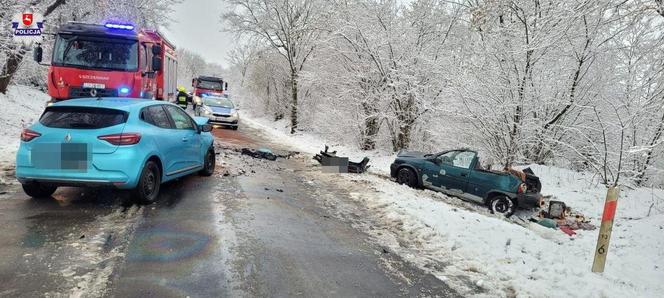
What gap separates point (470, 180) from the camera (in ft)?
33.0

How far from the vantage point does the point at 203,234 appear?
5266 mm

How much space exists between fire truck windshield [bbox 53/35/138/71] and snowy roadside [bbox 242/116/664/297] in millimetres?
6080

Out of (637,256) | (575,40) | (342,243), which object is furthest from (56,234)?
(575,40)

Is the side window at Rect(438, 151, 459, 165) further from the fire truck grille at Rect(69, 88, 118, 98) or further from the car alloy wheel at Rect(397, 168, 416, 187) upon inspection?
the fire truck grille at Rect(69, 88, 118, 98)

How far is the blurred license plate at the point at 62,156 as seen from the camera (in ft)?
18.9

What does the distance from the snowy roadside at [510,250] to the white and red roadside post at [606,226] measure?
0.14 m

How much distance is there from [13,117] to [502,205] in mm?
15314

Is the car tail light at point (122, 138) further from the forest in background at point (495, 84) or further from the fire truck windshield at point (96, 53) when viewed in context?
the forest in background at point (495, 84)

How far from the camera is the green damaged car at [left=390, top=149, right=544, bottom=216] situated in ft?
31.5

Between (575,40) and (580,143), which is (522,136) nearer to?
(580,143)

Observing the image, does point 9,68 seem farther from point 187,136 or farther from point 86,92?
point 187,136

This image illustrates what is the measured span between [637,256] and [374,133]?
11571mm

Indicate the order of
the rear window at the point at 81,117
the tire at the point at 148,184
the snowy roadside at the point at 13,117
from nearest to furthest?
the rear window at the point at 81,117 → the tire at the point at 148,184 → the snowy roadside at the point at 13,117

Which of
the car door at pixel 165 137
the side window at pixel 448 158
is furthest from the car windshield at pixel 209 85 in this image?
the car door at pixel 165 137
